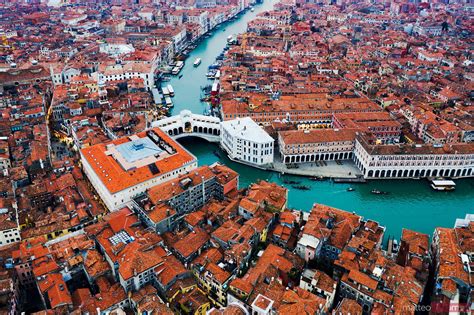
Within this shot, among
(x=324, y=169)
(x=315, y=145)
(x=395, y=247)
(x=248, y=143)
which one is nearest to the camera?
(x=395, y=247)

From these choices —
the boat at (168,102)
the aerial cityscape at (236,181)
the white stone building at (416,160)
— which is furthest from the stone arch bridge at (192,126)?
the white stone building at (416,160)

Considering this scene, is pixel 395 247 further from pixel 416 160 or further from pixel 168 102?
pixel 168 102

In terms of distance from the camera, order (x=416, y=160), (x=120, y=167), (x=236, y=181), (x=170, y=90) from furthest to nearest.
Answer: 1. (x=170, y=90)
2. (x=416, y=160)
3. (x=236, y=181)
4. (x=120, y=167)

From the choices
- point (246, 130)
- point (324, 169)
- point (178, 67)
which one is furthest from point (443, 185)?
point (178, 67)

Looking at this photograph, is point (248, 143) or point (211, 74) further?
point (211, 74)

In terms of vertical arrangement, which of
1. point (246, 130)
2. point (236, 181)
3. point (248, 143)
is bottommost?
point (236, 181)

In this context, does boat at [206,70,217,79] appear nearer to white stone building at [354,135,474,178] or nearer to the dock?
white stone building at [354,135,474,178]

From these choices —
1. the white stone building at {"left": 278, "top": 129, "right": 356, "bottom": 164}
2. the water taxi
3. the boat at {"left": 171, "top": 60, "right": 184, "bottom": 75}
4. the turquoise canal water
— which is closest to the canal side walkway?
the white stone building at {"left": 278, "top": 129, "right": 356, "bottom": 164}

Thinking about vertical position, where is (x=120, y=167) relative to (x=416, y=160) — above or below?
above

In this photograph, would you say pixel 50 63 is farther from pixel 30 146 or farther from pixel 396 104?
pixel 396 104
